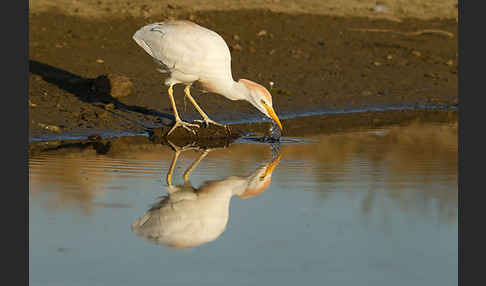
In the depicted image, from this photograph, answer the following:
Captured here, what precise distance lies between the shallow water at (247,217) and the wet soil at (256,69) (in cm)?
166

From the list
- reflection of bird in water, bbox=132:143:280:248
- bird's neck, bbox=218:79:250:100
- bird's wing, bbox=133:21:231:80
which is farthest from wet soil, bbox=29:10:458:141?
reflection of bird in water, bbox=132:143:280:248

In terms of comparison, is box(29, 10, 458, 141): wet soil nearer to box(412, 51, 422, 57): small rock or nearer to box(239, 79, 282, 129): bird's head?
box(412, 51, 422, 57): small rock

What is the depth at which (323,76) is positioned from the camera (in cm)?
1289

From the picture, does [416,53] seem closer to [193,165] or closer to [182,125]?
[182,125]

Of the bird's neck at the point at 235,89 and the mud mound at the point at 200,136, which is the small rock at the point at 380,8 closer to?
the mud mound at the point at 200,136

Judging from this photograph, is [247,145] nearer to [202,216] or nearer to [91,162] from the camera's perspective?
[91,162]

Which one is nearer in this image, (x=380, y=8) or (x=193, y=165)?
(x=193, y=165)

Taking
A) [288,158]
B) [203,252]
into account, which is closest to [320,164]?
[288,158]

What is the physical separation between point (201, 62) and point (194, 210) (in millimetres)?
2920

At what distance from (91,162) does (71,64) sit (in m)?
4.07

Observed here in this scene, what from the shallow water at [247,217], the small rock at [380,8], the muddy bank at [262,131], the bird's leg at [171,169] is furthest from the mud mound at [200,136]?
the small rock at [380,8]

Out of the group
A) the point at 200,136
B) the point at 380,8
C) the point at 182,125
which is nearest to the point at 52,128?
the point at 182,125

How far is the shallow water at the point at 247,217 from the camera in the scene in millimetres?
5270

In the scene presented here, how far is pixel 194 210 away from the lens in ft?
21.5
